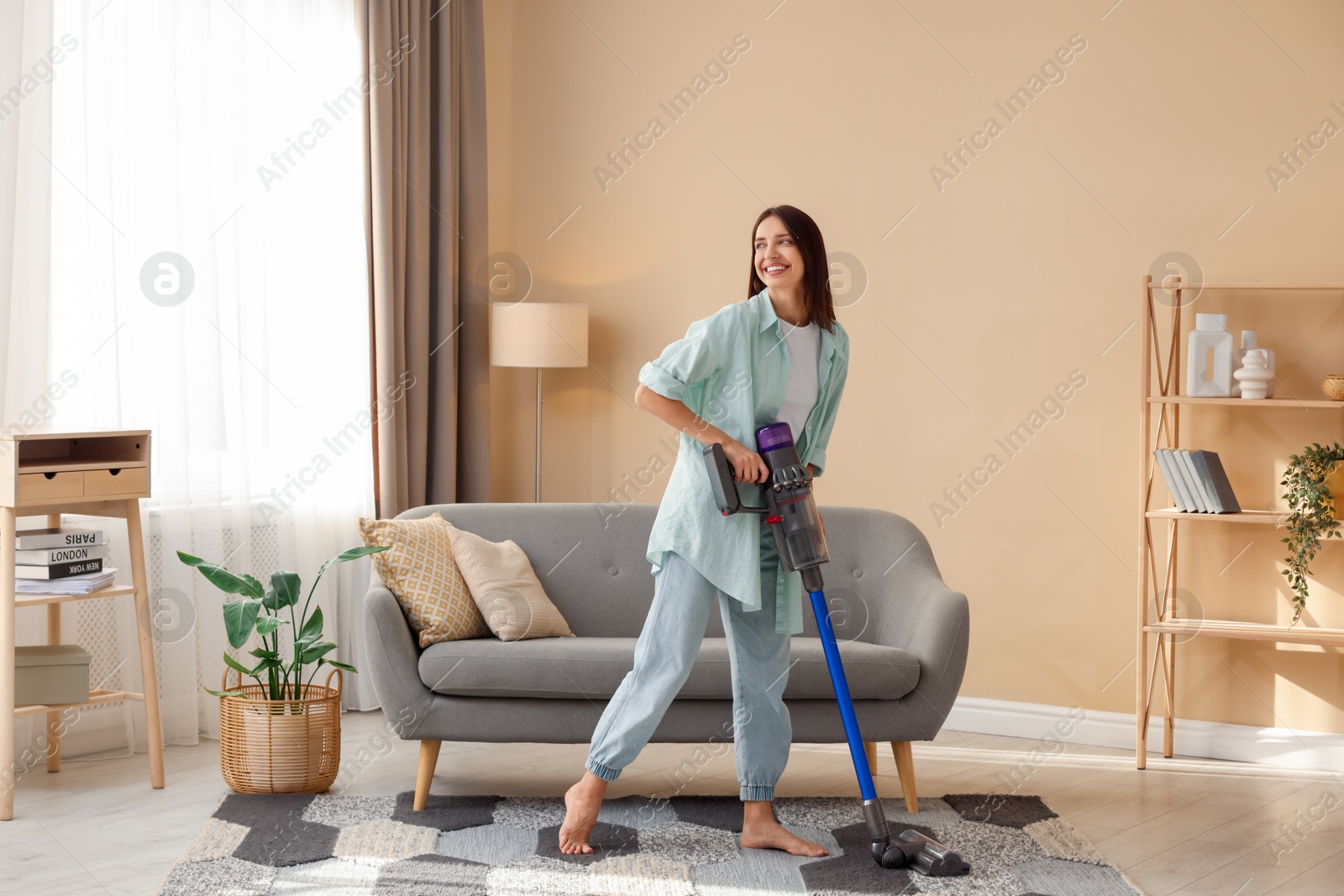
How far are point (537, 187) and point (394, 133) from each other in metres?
0.66

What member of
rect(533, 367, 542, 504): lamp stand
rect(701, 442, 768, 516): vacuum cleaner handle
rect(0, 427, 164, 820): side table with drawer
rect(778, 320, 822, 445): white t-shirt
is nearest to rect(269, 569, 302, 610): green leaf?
rect(0, 427, 164, 820): side table with drawer

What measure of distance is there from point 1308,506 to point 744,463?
1888mm

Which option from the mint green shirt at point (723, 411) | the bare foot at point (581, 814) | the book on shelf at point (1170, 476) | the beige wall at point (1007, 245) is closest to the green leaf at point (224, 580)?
the bare foot at point (581, 814)

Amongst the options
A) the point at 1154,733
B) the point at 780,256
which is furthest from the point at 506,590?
the point at 1154,733

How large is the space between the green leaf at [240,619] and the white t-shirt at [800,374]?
52.1 inches

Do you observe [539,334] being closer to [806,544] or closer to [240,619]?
[240,619]

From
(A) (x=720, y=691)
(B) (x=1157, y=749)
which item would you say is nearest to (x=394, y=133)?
(A) (x=720, y=691)

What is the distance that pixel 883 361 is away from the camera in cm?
405

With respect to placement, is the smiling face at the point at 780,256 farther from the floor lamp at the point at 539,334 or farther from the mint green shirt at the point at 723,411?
the floor lamp at the point at 539,334

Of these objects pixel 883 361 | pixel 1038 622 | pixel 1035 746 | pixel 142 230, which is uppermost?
pixel 142 230

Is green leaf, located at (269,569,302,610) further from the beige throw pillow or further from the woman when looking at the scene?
the woman

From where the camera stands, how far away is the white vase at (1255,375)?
339cm

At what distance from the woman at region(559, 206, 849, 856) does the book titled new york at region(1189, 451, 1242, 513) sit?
1.43 metres

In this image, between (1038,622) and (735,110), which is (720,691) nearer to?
(1038,622)
